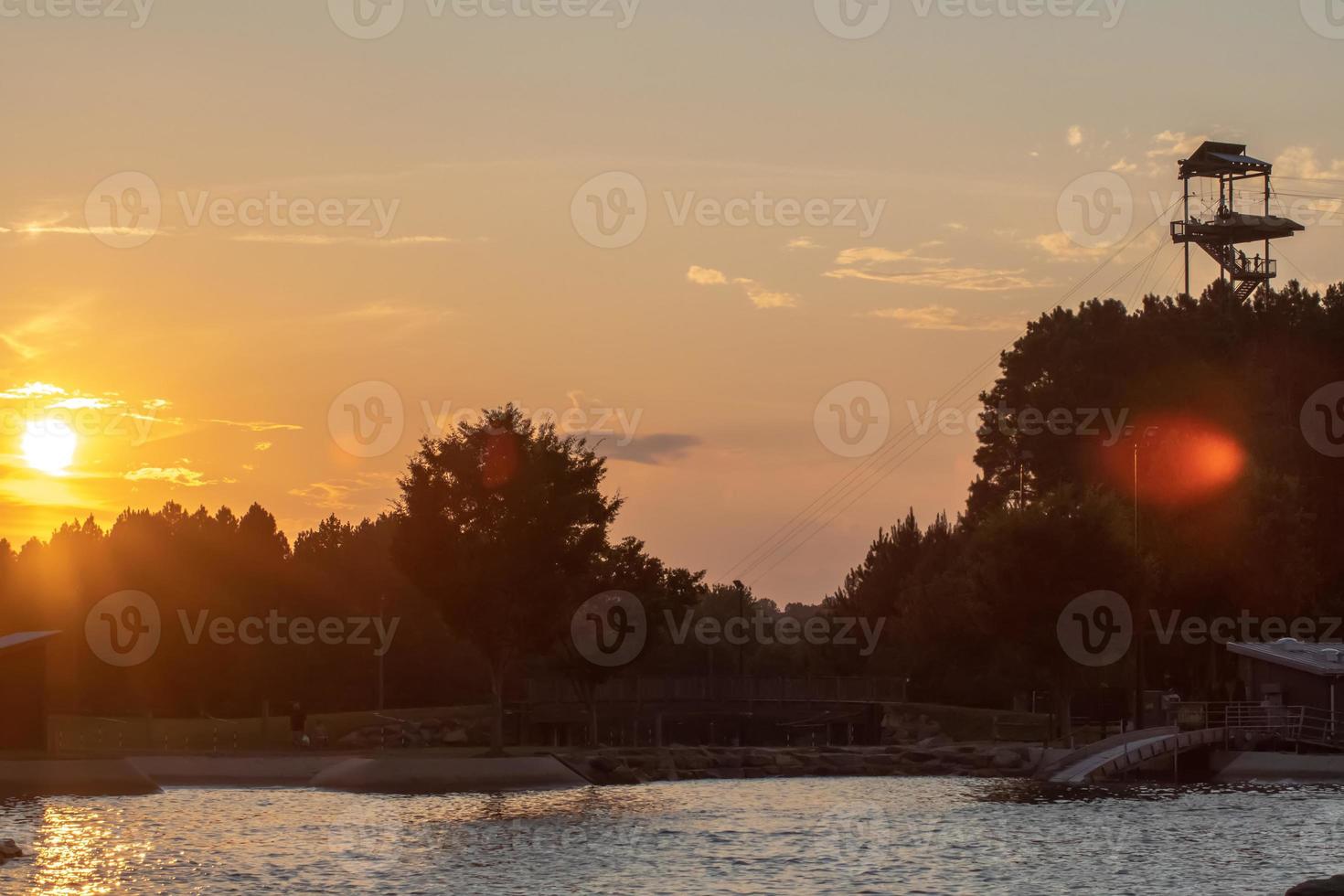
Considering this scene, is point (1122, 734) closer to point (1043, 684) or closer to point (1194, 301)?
point (1043, 684)

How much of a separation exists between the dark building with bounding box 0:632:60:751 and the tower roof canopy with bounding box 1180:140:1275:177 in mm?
80697

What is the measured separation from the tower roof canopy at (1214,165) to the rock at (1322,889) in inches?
3592

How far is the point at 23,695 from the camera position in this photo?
5744 centimetres

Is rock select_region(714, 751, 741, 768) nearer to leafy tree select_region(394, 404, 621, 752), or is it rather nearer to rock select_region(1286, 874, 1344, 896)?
leafy tree select_region(394, 404, 621, 752)

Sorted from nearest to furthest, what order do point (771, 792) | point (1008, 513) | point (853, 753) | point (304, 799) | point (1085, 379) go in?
point (304, 799)
point (771, 792)
point (853, 753)
point (1008, 513)
point (1085, 379)

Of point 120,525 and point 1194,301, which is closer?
point 1194,301

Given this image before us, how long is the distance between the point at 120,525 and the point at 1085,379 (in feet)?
207

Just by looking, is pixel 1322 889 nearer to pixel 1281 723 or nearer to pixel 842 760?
pixel 1281 723

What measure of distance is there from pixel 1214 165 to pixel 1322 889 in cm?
9240

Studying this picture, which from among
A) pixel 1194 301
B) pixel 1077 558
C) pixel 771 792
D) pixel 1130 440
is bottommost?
pixel 771 792

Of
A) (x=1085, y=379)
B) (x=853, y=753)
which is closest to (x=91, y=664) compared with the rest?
(x=853, y=753)

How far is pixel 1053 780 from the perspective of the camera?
66.0 m

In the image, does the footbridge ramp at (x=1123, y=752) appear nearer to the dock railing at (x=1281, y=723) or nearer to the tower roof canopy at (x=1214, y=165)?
the dock railing at (x=1281, y=723)

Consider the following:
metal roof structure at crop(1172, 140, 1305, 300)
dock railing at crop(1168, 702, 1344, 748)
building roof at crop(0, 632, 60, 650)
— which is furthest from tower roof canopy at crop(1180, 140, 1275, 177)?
building roof at crop(0, 632, 60, 650)
